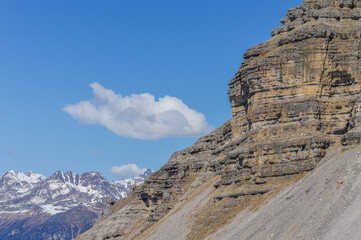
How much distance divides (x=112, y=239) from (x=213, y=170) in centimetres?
2811

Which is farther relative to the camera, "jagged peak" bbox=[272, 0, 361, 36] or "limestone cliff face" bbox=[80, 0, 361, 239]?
"jagged peak" bbox=[272, 0, 361, 36]

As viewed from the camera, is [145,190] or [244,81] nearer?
[244,81]

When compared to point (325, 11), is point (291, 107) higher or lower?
lower

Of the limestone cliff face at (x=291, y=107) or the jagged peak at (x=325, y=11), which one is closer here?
the limestone cliff face at (x=291, y=107)

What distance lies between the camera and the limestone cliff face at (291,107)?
3199 inches

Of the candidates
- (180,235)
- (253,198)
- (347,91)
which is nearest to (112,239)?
(180,235)

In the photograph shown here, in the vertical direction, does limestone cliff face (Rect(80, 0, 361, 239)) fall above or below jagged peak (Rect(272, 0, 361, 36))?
below

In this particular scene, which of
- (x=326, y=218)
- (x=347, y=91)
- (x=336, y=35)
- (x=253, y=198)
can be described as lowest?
(x=326, y=218)

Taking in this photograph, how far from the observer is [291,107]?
280 ft

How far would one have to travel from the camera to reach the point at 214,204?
87000 mm

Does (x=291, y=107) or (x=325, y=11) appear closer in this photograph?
(x=291, y=107)

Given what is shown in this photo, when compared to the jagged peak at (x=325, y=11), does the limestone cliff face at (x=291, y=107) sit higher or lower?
lower

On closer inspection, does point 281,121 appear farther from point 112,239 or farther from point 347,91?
point 112,239

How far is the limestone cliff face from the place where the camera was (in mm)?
81250
